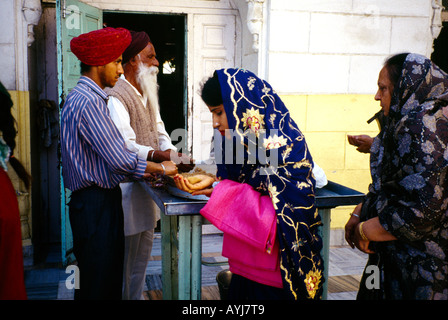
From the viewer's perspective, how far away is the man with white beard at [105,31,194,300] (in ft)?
8.84

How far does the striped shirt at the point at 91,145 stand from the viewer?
2.11 meters

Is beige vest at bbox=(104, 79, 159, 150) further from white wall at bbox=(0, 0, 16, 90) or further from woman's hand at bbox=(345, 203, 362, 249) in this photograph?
white wall at bbox=(0, 0, 16, 90)

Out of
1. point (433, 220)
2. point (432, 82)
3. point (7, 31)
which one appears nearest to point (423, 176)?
point (433, 220)

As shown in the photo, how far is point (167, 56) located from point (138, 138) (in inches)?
206

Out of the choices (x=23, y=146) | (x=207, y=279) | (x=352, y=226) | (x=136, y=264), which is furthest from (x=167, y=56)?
(x=352, y=226)

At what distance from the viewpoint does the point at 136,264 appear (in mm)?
3006

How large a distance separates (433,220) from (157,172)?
1.42 m

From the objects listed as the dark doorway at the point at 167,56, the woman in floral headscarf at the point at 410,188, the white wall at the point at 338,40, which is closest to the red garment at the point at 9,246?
the woman in floral headscarf at the point at 410,188

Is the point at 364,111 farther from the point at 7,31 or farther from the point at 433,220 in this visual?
the point at 7,31

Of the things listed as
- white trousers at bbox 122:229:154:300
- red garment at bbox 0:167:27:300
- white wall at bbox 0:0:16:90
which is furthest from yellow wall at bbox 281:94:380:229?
red garment at bbox 0:167:27:300

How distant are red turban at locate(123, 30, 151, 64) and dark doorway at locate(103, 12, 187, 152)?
4.01m

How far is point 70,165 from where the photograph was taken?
2.21m

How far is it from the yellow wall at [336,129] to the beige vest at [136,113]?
1893 mm

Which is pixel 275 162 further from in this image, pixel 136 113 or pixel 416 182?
pixel 136 113
